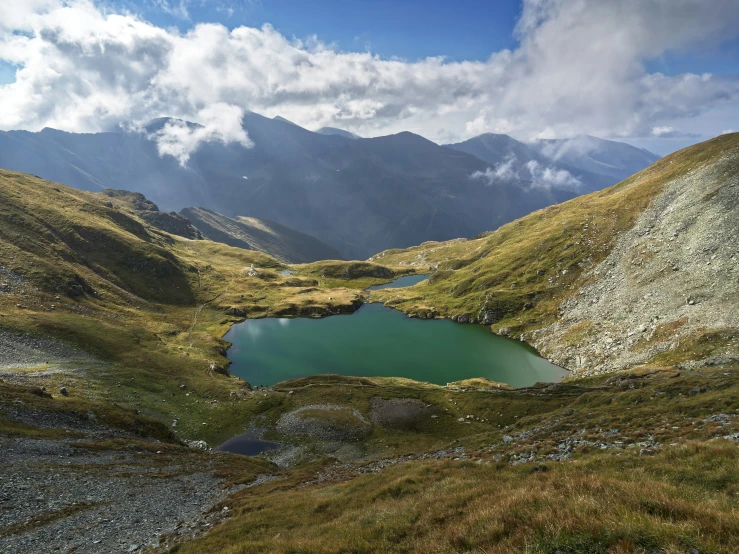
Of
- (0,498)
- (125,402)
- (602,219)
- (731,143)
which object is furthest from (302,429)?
(731,143)

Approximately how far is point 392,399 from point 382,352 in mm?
49315

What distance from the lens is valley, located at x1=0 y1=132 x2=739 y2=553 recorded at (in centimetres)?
1223

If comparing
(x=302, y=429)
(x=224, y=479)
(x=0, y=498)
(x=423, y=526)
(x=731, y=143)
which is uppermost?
(x=731, y=143)

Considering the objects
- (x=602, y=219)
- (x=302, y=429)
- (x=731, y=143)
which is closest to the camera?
(x=302, y=429)

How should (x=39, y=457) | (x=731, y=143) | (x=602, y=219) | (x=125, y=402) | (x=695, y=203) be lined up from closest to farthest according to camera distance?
(x=39, y=457), (x=125, y=402), (x=695, y=203), (x=731, y=143), (x=602, y=219)

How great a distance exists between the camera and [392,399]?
7644cm

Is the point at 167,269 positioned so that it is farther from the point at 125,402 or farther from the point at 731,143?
the point at 731,143

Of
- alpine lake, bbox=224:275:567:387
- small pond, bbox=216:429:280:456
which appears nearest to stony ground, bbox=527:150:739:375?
alpine lake, bbox=224:275:567:387

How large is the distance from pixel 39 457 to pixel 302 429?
1671 inches

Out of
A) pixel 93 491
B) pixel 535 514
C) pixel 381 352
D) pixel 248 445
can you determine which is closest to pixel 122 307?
pixel 381 352

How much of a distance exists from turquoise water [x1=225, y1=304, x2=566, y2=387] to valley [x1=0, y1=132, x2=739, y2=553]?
4.96ft

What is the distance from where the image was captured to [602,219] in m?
145

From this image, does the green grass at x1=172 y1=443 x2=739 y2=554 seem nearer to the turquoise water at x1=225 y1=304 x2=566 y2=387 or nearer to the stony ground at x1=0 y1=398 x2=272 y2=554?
the stony ground at x1=0 y1=398 x2=272 y2=554

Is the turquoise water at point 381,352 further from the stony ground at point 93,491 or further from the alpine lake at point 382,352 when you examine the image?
the stony ground at point 93,491
